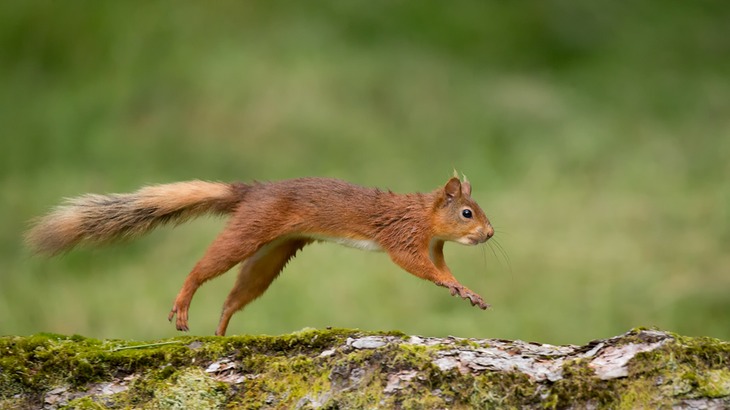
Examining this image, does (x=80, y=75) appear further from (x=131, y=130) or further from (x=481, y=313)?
(x=481, y=313)

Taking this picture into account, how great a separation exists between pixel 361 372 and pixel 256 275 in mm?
2276

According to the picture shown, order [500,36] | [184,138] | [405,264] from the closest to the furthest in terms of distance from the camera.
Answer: [405,264], [184,138], [500,36]

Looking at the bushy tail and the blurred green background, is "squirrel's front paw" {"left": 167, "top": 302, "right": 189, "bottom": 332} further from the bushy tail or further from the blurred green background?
the blurred green background

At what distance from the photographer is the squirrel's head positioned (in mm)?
6676

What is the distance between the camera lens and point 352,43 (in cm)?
1231

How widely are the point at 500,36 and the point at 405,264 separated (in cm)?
697

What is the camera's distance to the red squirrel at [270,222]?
6267mm

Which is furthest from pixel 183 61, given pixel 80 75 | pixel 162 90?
pixel 80 75

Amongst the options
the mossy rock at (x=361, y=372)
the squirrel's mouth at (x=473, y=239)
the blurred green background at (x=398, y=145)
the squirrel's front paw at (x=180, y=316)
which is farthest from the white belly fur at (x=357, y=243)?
the blurred green background at (x=398, y=145)

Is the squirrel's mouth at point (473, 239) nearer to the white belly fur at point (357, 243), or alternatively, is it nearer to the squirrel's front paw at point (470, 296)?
the white belly fur at point (357, 243)

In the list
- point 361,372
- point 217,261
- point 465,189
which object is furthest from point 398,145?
point 361,372

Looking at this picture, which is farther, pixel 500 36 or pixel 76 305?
pixel 500 36

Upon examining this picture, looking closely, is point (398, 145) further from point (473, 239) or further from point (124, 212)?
point (124, 212)

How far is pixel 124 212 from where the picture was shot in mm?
6461
